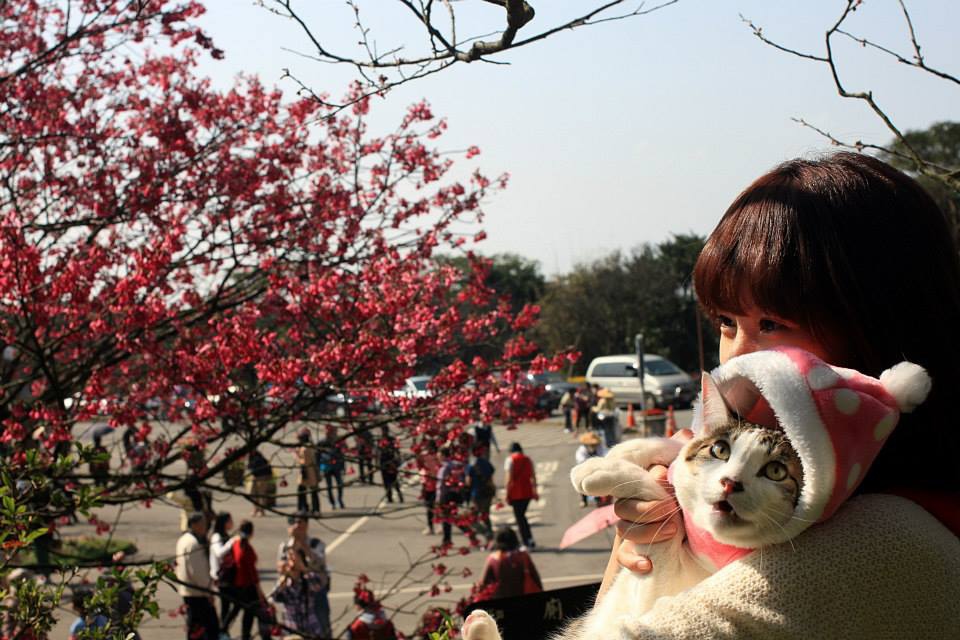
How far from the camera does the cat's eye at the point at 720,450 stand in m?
1.21

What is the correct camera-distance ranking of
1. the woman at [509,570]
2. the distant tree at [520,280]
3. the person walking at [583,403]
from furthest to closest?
1. the distant tree at [520,280]
2. the person walking at [583,403]
3. the woman at [509,570]

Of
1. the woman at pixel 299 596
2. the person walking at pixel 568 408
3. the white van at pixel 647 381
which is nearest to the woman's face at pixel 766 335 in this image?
the woman at pixel 299 596

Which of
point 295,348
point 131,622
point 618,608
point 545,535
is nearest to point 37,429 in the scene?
point 295,348

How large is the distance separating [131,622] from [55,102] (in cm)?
481

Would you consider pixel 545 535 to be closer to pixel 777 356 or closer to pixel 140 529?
pixel 140 529

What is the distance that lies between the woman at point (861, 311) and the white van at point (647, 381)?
30305mm

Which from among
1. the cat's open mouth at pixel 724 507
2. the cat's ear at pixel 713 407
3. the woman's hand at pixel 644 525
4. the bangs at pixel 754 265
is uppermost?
the bangs at pixel 754 265

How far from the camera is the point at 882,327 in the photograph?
129 cm

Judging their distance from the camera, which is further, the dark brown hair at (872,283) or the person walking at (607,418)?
the person walking at (607,418)

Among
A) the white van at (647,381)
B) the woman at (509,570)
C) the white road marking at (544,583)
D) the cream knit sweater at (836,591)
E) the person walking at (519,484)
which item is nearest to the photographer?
the cream knit sweater at (836,591)

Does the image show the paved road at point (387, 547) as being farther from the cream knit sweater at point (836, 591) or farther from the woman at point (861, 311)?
the cream knit sweater at point (836, 591)

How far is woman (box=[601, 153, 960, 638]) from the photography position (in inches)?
43.1

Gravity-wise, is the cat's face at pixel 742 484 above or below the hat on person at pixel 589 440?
above

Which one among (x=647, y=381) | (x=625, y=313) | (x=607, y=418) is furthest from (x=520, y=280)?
(x=607, y=418)
